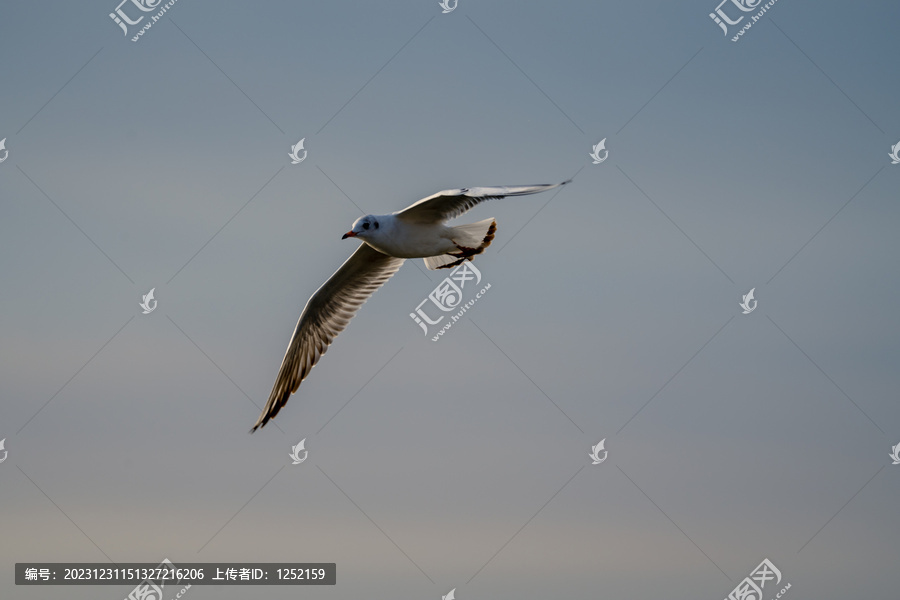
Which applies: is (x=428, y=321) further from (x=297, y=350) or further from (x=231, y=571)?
(x=231, y=571)

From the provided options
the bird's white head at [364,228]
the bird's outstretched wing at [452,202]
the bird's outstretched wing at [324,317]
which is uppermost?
the bird's outstretched wing at [324,317]

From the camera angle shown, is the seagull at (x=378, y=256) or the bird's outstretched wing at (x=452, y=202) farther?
the seagull at (x=378, y=256)

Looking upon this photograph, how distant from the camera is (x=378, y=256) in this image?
44.6 ft

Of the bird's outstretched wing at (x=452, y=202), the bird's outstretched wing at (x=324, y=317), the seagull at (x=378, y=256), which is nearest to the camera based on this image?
the bird's outstretched wing at (x=452, y=202)

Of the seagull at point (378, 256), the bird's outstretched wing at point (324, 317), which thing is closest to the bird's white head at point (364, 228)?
the seagull at point (378, 256)

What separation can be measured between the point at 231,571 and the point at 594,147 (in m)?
6.43

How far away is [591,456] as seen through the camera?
14.6 m

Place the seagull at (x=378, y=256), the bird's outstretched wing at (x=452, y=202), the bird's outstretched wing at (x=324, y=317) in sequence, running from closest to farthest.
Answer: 1. the bird's outstretched wing at (x=452, y=202)
2. the seagull at (x=378, y=256)
3. the bird's outstretched wing at (x=324, y=317)

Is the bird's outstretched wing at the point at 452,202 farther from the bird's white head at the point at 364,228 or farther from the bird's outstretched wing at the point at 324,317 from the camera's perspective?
the bird's outstretched wing at the point at 324,317

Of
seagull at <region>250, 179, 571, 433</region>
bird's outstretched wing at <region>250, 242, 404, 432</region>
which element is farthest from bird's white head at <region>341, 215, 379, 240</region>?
bird's outstretched wing at <region>250, 242, 404, 432</region>

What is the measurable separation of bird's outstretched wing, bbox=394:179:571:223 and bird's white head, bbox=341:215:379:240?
0.79 feet

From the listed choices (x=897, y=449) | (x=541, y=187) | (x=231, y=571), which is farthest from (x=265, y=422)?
(x=897, y=449)

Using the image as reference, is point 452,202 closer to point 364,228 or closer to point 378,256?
point 364,228

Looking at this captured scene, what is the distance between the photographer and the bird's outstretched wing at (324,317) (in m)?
13.8
